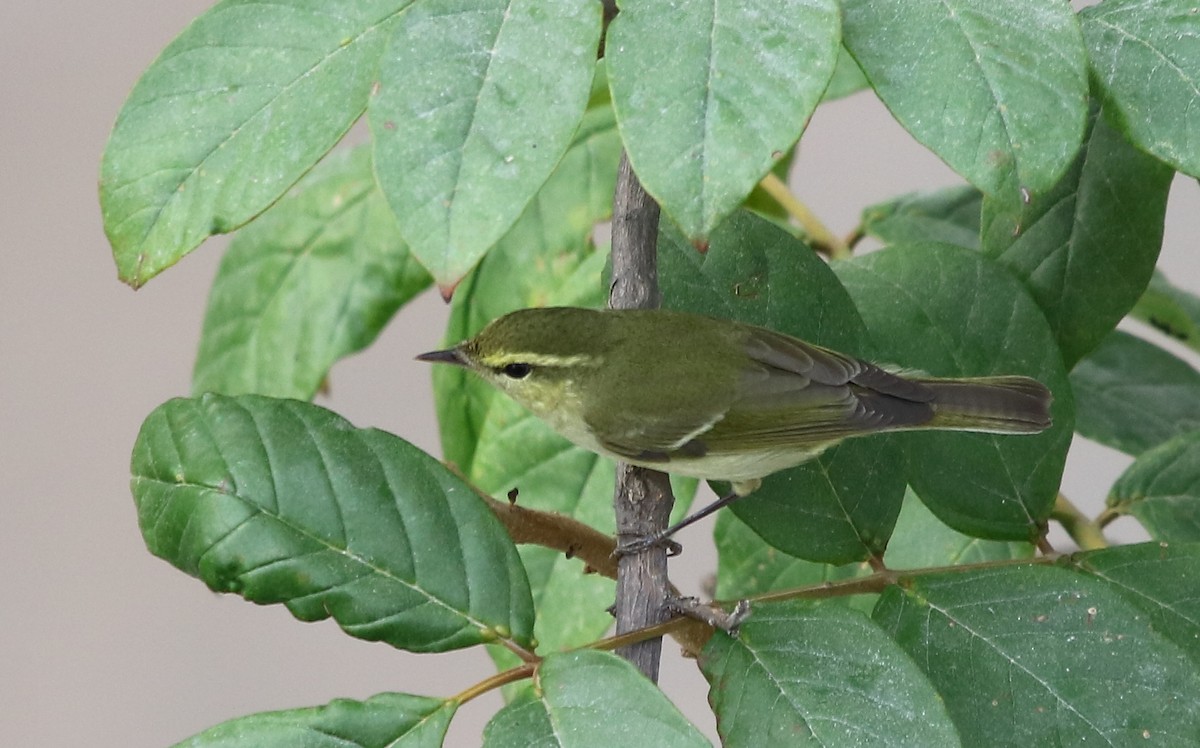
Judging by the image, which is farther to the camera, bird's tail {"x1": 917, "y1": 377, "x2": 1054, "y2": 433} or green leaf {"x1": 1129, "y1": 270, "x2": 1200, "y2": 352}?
green leaf {"x1": 1129, "y1": 270, "x2": 1200, "y2": 352}

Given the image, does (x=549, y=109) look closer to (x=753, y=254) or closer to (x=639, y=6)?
(x=639, y=6)

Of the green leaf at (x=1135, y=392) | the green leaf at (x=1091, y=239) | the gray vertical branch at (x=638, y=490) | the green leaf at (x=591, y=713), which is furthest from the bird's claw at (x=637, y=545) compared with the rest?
the green leaf at (x=1135, y=392)

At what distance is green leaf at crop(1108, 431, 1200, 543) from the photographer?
1.02 meters

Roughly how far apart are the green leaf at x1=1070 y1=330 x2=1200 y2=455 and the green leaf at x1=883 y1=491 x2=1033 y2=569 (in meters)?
0.19

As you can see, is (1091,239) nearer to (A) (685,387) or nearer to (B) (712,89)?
(A) (685,387)

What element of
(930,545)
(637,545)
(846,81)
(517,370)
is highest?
(846,81)

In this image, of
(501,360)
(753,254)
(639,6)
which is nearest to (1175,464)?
(753,254)

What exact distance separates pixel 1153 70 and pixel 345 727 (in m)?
0.59

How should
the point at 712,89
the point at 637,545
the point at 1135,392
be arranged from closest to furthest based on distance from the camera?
the point at 712,89 → the point at 637,545 → the point at 1135,392

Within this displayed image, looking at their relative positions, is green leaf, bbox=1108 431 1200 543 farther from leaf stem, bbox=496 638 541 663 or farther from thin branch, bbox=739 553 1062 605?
leaf stem, bbox=496 638 541 663

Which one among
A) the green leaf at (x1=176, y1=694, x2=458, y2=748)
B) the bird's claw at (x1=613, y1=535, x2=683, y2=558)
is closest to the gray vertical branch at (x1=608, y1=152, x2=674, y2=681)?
the bird's claw at (x1=613, y1=535, x2=683, y2=558)

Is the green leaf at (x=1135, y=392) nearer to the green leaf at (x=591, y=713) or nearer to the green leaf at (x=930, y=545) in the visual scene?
the green leaf at (x=930, y=545)

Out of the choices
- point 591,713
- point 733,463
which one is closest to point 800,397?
point 733,463

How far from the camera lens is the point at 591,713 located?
A: 64 centimetres
